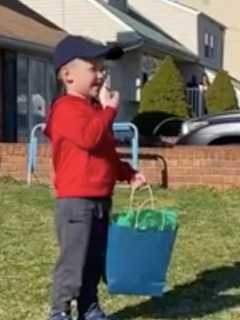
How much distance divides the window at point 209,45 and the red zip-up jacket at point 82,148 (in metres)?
35.9

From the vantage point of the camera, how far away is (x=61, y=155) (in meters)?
5.70

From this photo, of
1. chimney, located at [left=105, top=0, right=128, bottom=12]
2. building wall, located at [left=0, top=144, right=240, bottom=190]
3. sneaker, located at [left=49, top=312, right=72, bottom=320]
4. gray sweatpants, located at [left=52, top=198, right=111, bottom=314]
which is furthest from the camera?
chimney, located at [left=105, top=0, right=128, bottom=12]

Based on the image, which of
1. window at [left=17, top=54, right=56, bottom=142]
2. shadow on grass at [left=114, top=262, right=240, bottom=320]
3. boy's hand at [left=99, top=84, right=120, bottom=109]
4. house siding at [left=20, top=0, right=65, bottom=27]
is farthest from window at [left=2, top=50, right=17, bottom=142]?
boy's hand at [left=99, top=84, right=120, bottom=109]

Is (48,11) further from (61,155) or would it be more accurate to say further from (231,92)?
(61,155)

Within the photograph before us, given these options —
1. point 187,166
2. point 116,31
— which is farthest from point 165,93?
point 187,166

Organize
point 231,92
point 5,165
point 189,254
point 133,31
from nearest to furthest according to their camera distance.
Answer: point 189,254, point 5,165, point 133,31, point 231,92

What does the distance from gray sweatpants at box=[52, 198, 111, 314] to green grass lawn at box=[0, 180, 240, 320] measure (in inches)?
23.5

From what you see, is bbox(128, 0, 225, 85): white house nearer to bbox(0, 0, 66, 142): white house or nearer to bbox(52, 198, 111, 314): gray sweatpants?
bbox(0, 0, 66, 142): white house

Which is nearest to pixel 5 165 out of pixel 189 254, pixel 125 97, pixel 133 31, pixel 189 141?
pixel 189 141

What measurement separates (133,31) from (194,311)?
22.4m

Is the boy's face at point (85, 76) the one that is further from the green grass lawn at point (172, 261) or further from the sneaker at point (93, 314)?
the green grass lawn at point (172, 261)

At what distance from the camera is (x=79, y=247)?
18.6 feet

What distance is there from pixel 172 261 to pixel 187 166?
5.01 m

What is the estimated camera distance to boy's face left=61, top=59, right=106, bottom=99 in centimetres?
563
